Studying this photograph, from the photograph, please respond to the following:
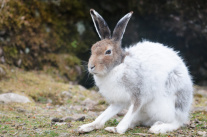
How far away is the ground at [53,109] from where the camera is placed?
13.7 ft

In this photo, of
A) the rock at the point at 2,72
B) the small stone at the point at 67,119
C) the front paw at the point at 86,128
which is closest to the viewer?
the front paw at the point at 86,128

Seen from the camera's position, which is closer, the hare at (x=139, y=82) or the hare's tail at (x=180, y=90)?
the hare at (x=139, y=82)

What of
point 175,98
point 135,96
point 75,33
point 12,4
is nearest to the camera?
point 135,96

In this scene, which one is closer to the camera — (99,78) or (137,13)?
(99,78)

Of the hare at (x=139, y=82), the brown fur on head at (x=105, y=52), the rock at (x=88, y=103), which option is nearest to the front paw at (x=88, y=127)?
the hare at (x=139, y=82)

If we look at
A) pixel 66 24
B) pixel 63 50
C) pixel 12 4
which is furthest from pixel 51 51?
pixel 12 4

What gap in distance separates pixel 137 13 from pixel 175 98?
4607 millimetres

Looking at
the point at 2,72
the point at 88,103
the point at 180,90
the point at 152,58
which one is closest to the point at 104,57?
the point at 152,58

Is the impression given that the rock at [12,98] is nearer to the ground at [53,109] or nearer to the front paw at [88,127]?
the ground at [53,109]

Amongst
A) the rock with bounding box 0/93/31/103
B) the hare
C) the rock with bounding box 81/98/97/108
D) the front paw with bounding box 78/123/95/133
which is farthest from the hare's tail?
the rock with bounding box 0/93/31/103

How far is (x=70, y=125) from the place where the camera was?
4449mm

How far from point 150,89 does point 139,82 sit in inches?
8.7

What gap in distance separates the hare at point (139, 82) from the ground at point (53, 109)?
182 millimetres

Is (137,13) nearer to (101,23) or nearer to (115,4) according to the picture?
(115,4)
